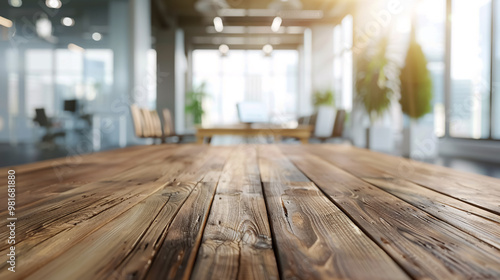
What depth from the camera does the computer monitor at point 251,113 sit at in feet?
17.2

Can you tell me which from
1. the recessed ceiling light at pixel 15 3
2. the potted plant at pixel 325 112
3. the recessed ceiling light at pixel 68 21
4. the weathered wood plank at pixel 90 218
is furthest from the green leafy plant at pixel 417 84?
the recessed ceiling light at pixel 15 3

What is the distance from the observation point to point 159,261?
0.51 metres

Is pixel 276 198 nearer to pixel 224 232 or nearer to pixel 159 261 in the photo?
pixel 224 232

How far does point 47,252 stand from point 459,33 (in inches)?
248

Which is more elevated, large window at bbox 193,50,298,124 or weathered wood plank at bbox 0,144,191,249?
large window at bbox 193,50,298,124

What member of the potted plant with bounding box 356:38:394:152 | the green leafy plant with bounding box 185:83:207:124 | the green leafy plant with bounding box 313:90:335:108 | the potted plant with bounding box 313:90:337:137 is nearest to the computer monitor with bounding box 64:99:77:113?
the green leafy plant with bounding box 185:83:207:124

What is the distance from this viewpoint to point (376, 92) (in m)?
6.28

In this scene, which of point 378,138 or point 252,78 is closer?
point 378,138

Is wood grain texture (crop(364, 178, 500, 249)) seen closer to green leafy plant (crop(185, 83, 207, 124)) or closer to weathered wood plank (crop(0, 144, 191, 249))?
weathered wood plank (crop(0, 144, 191, 249))

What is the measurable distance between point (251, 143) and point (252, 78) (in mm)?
10242

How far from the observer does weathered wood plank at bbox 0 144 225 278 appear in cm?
55

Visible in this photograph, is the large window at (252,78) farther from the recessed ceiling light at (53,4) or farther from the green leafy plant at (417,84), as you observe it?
the green leafy plant at (417,84)

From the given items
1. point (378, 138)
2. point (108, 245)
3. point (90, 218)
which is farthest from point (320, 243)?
point (378, 138)

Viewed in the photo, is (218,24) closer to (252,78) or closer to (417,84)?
(252,78)
